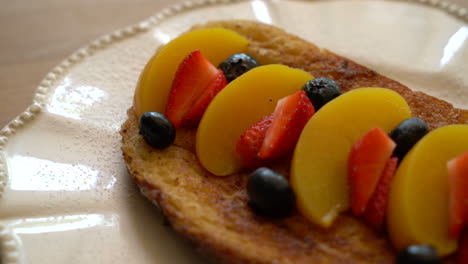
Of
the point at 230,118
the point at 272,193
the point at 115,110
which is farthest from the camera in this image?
the point at 115,110

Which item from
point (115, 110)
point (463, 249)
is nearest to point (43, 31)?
point (115, 110)

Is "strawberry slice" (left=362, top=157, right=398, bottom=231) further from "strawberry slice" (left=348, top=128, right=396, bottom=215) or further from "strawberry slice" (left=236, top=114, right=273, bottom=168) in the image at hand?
"strawberry slice" (left=236, top=114, right=273, bottom=168)

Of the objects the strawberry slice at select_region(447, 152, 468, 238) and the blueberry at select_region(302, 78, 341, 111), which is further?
the blueberry at select_region(302, 78, 341, 111)

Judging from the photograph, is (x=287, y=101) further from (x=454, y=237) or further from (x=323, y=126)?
(x=454, y=237)

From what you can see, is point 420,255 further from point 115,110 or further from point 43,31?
point 43,31

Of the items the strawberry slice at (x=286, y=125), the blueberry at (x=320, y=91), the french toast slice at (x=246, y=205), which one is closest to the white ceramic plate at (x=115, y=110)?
the french toast slice at (x=246, y=205)

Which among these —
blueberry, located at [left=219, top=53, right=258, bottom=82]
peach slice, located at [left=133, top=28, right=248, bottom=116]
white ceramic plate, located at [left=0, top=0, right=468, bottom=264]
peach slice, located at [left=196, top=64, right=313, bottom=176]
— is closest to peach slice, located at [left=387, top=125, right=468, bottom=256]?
peach slice, located at [left=196, top=64, right=313, bottom=176]

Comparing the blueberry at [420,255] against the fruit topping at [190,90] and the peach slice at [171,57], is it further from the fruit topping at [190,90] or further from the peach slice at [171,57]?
the peach slice at [171,57]

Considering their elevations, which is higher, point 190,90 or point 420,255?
point 190,90
